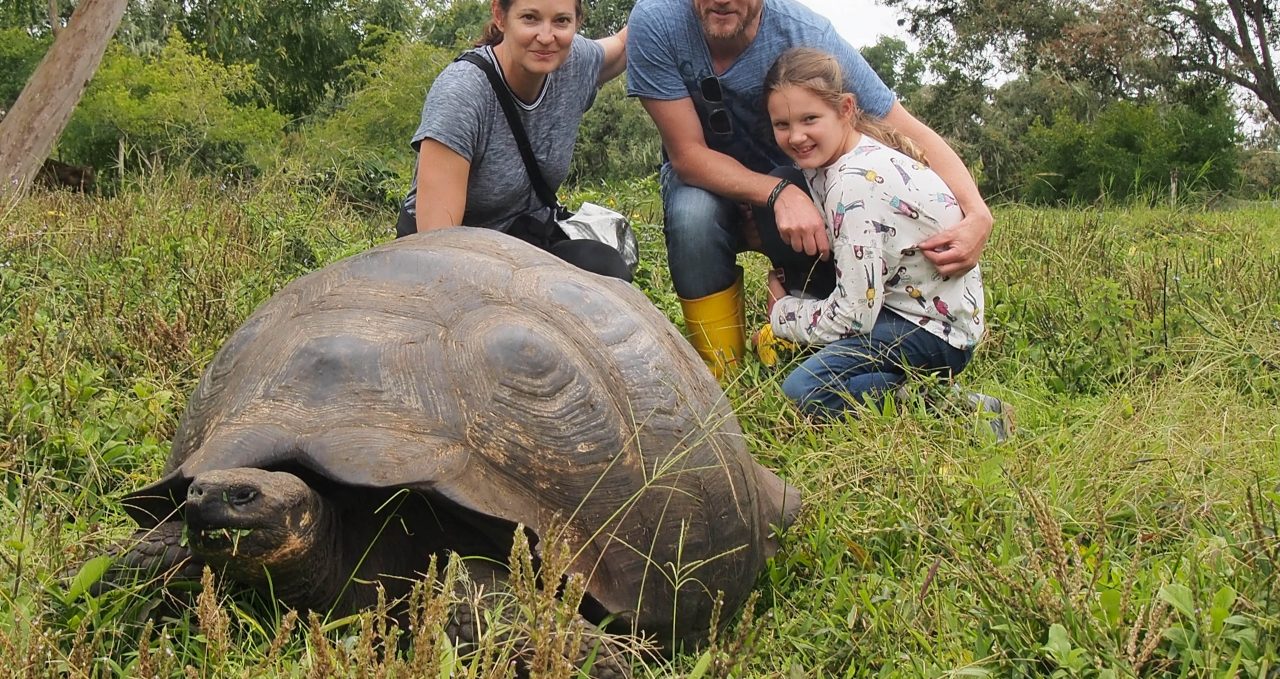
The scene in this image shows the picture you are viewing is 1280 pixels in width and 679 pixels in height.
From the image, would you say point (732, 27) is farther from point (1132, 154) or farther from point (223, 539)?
point (1132, 154)

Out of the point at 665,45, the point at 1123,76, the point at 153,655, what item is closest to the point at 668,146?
the point at 665,45

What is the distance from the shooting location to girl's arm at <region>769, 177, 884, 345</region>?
305cm

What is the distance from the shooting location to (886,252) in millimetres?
3082

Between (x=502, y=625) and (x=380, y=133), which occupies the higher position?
(x=380, y=133)

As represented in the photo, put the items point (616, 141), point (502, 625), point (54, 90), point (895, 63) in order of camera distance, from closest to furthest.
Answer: point (502, 625), point (54, 90), point (616, 141), point (895, 63)

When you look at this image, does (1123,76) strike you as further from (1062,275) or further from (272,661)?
(272,661)

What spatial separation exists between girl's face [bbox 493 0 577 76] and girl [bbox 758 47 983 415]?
599mm

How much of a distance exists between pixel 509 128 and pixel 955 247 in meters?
1.31

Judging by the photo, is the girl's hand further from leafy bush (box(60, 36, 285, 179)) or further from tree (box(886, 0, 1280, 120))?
tree (box(886, 0, 1280, 120))

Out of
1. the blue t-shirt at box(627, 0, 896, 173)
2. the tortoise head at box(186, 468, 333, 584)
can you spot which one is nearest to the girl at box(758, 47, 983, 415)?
the blue t-shirt at box(627, 0, 896, 173)

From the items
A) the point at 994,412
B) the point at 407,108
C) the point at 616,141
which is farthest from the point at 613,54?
the point at 616,141

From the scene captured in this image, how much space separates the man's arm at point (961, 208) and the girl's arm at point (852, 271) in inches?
6.1

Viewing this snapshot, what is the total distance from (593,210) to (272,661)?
2547 mm

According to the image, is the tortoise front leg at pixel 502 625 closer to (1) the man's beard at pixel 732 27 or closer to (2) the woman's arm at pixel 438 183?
(2) the woman's arm at pixel 438 183
